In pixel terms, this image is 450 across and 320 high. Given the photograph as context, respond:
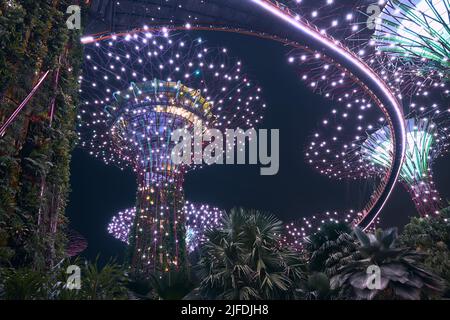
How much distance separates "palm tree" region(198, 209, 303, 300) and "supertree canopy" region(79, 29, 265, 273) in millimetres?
5746

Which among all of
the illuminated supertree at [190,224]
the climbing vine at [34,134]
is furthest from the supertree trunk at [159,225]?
the illuminated supertree at [190,224]

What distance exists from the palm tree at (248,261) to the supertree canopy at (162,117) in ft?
18.9

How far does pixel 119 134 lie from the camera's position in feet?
50.0

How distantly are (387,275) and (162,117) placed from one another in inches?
443

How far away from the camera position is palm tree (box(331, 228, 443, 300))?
245 inches

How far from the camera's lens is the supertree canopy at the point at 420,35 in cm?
817

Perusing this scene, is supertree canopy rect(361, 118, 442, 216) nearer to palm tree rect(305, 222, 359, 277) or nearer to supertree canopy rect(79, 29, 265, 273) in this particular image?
supertree canopy rect(79, 29, 265, 273)

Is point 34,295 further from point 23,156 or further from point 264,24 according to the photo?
point 264,24

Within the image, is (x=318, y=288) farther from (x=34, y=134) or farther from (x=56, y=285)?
(x=34, y=134)

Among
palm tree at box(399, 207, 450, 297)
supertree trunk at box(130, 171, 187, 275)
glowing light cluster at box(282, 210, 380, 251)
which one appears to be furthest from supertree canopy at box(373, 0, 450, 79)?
glowing light cluster at box(282, 210, 380, 251)

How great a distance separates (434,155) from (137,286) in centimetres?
1707

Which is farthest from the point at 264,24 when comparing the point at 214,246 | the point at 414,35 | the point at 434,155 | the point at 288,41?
the point at 434,155

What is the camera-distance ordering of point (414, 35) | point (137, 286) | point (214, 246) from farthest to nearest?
1. point (414, 35)
2. point (214, 246)
3. point (137, 286)

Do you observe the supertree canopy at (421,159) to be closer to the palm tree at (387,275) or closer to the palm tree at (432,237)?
the palm tree at (432,237)
